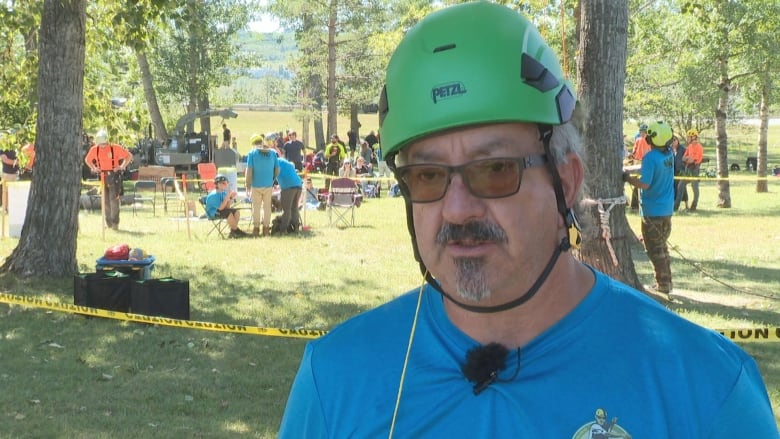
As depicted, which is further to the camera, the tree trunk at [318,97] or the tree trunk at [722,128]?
the tree trunk at [318,97]

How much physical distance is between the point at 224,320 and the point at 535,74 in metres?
8.55

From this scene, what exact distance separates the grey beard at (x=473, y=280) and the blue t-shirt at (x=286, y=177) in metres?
16.4

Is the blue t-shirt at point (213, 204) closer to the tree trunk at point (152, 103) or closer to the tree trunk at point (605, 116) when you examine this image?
the tree trunk at point (605, 116)

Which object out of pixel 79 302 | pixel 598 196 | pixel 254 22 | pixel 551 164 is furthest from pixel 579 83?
pixel 254 22

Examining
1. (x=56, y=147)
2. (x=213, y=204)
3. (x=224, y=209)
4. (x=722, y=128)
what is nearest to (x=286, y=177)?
(x=224, y=209)

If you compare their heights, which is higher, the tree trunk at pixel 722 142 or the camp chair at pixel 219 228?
the tree trunk at pixel 722 142

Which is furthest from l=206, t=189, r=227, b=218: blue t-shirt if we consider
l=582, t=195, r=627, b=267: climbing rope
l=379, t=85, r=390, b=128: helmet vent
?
l=379, t=85, r=390, b=128: helmet vent

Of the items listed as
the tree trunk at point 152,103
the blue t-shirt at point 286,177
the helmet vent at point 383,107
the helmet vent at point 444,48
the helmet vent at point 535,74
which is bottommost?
the blue t-shirt at point 286,177

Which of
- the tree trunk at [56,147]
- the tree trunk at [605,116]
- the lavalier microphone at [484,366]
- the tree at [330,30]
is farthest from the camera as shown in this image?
the tree at [330,30]

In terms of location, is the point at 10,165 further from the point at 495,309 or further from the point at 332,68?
the point at 332,68

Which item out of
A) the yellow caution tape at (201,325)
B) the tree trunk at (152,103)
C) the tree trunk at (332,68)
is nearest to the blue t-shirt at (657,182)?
the yellow caution tape at (201,325)

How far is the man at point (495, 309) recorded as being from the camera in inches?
74.7

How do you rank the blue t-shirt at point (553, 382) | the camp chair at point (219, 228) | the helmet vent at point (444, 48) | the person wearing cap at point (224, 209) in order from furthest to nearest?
the camp chair at point (219, 228), the person wearing cap at point (224, 209), the helmet vent at point (444, 48), the blue t-shirt at point (553, 382)

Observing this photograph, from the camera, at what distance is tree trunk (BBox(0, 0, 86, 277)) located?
12289mm
